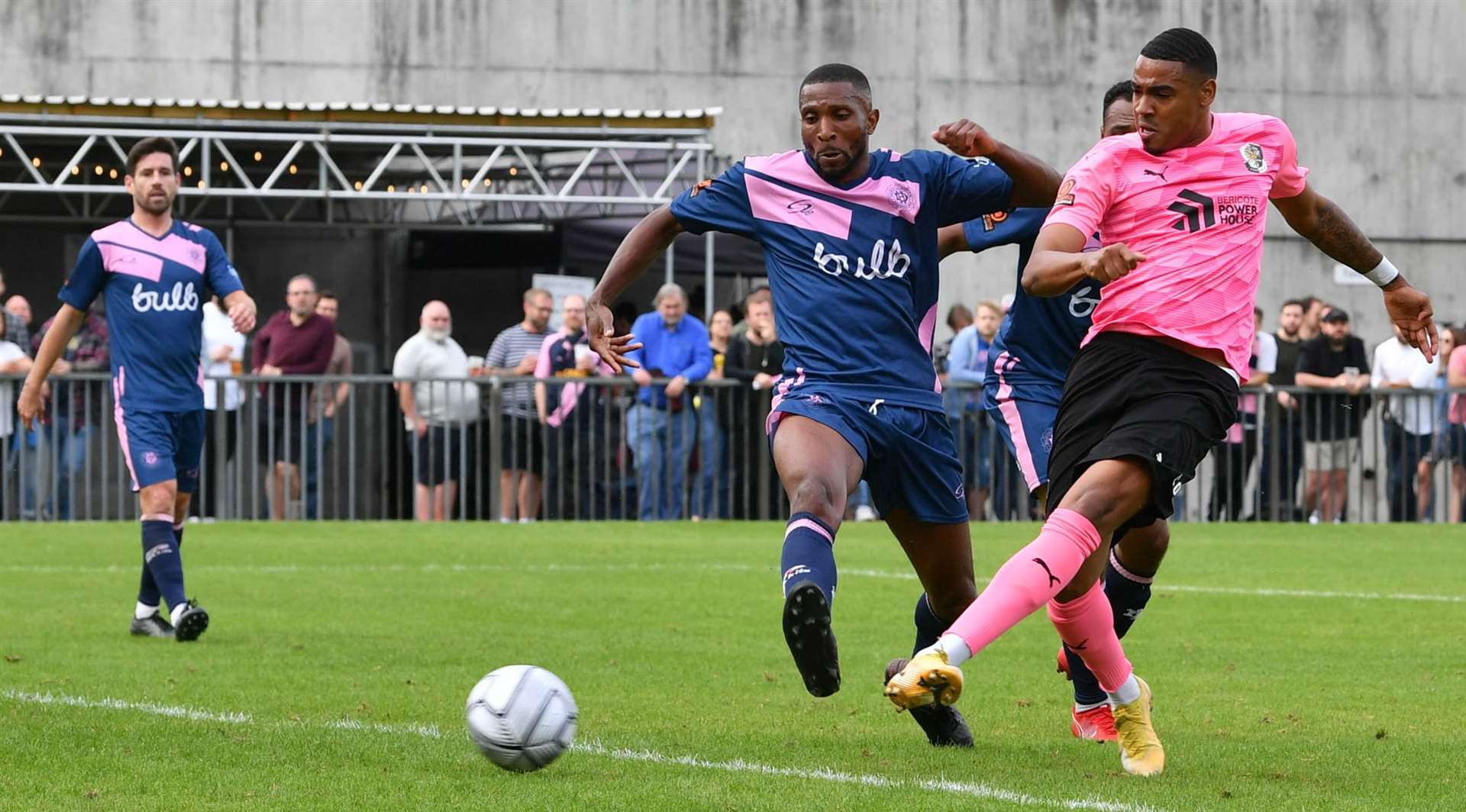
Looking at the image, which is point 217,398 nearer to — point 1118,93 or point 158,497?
point 158,497

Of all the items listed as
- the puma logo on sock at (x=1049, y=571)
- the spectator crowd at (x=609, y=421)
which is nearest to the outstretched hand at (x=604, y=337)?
the puma logo on sock at (x=1049, y=571)

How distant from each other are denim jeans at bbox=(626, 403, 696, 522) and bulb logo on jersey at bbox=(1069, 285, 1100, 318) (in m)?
10.7

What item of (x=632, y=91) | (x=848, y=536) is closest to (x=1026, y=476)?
(x=848, y=536)

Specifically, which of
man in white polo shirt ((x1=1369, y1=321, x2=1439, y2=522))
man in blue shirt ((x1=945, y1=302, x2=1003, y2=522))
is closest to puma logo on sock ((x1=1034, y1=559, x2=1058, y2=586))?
man in blue shirt ((x1=945, y1=302, x2=1003, y2=522))

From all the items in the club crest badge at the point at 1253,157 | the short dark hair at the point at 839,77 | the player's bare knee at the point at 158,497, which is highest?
the short dark hair at the point at 839,77

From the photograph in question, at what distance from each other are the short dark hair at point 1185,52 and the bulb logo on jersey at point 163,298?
222 inches

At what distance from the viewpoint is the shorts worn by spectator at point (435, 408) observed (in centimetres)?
1827

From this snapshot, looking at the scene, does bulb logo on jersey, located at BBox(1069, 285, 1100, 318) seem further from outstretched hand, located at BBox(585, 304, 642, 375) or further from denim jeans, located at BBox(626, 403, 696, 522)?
denim jeans, located at BBox(626, 403, 696, 522)

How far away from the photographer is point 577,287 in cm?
2081

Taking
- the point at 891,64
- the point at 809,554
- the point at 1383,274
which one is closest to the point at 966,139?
the point at 809,554

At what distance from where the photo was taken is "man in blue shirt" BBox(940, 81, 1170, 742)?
7.30m

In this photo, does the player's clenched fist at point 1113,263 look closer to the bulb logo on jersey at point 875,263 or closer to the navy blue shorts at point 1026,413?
the bulb logo on jersey at point 875,263

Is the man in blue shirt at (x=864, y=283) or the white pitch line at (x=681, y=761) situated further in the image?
the man in blue shirt at (x=864, y=283)

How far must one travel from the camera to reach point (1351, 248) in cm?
657
